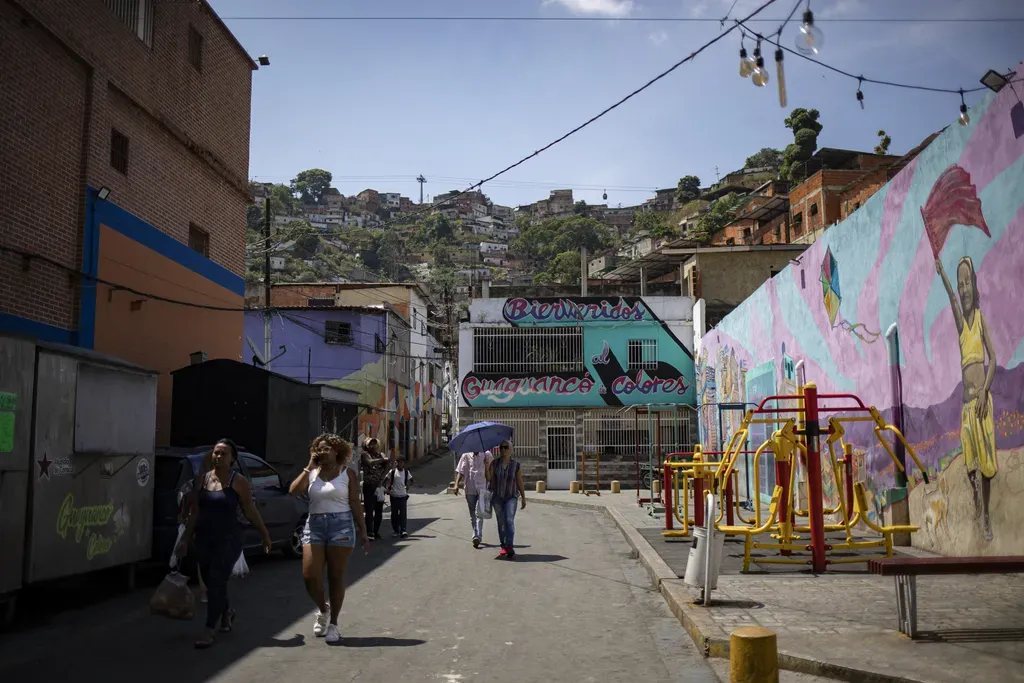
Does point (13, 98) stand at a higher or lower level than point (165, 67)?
lower

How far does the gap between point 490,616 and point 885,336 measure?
7.71m

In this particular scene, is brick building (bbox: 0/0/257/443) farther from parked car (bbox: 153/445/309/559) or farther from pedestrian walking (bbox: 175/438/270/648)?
pedestrian walking (bbox: 175/438/270/648)

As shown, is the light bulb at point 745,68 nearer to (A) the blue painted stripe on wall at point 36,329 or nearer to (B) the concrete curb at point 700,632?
(B) the concrete curb at point 700,632

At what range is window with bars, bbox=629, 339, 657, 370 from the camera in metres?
34.1

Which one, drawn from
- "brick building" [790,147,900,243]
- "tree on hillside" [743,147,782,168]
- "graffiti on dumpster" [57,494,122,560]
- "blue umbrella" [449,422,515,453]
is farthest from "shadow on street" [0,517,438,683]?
"tree on hillside" [743,147,782,168]

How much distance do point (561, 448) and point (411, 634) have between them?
84.8ft

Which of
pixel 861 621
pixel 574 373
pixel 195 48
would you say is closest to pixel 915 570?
pixel 861 621

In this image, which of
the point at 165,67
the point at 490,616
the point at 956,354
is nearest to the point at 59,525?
the point at 490,616

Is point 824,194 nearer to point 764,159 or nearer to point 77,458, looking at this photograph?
point 77,458

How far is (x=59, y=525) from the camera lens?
9188 millimetres

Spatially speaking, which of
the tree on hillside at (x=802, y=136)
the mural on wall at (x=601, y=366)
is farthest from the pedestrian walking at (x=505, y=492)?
the tree on hillside at (x=802, y=136)

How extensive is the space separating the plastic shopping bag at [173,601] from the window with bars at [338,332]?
30914mm

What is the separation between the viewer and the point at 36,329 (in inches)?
595

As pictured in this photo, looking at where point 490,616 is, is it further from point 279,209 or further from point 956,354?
point 279,209
